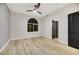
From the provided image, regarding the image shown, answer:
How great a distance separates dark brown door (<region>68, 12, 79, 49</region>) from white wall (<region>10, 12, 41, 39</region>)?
2861mm

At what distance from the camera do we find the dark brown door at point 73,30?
4387 mm

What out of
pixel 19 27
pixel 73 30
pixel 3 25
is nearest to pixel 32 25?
pixel 19 27

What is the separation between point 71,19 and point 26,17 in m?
3.61

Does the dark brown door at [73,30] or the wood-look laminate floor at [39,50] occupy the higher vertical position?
the dark brown door at [73,30]

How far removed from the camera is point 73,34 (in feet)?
15.3

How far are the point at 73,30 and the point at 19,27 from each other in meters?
3.92

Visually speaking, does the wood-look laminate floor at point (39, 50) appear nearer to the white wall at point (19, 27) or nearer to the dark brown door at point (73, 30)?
the dark brown door at point (73, 30)

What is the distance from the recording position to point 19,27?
7211 mm

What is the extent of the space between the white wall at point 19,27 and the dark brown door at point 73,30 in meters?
2.86

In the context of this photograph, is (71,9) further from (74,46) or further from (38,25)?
(38,25)

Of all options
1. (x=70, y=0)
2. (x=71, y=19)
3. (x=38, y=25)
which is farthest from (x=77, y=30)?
(x=38, y=25)

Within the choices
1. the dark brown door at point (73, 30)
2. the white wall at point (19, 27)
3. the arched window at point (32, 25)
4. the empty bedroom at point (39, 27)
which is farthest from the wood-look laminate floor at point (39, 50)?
the arched window at point (32, 25)

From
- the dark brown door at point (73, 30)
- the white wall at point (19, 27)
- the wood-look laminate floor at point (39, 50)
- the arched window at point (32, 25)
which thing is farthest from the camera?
the arched window at point (32, 25)

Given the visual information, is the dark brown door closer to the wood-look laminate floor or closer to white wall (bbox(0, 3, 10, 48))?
the wood-look laminate floor
